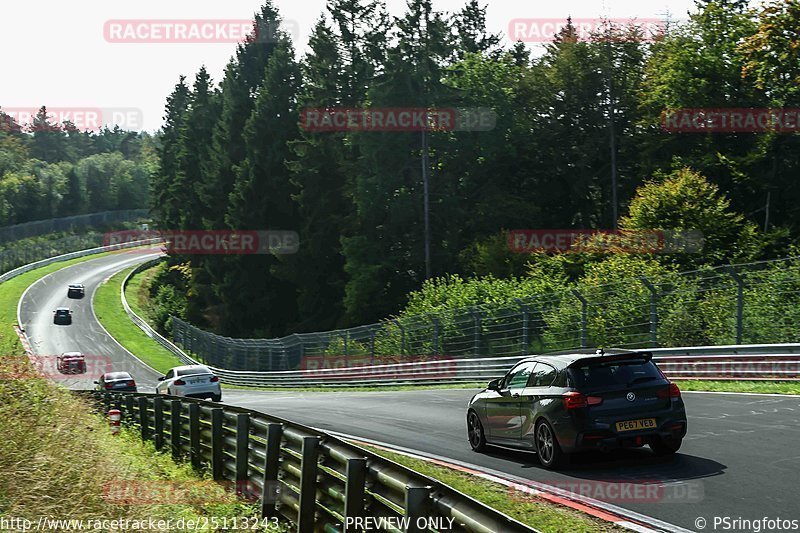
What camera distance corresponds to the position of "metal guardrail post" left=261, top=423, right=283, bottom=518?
1101cm

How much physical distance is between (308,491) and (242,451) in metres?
3.08

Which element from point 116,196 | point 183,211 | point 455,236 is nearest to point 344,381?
point 455,236

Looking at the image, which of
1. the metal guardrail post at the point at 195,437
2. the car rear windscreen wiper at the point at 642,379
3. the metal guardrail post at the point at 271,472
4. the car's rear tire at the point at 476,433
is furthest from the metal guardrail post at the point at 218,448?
the car rear windscreen wiper at the point at 642,379

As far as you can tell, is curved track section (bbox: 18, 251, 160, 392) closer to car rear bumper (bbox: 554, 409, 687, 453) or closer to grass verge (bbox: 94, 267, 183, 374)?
grass verge (bbox: 94, 267, 183, 374)

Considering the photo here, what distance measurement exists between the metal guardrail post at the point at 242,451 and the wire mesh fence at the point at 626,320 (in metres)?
13.5

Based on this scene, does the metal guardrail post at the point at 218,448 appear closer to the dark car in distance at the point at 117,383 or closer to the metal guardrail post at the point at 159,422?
the metal guardrail post at the point at 159,422

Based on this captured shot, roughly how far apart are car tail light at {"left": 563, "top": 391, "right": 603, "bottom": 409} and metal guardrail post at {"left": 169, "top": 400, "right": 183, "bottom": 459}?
7245 millimetres

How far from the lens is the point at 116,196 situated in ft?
Answer: 585

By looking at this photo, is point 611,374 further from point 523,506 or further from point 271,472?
point 271,472

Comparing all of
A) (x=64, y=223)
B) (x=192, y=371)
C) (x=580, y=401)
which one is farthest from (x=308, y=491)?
(x=64, y=223)

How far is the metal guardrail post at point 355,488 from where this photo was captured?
324 inches

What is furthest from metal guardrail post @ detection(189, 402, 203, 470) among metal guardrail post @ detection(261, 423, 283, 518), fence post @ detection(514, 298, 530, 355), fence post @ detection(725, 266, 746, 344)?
fence post @ detection(514, 298, 530, 355)

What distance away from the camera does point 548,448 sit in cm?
1259

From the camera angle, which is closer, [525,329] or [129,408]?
[129,408]
